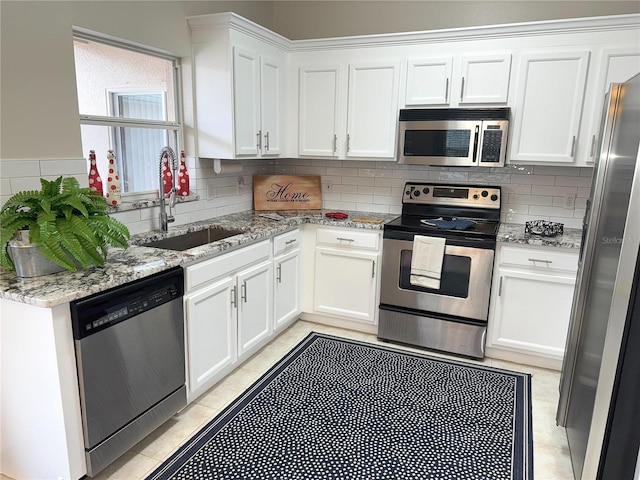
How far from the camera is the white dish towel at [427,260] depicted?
3.12 metres

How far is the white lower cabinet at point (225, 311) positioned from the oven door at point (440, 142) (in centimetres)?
130

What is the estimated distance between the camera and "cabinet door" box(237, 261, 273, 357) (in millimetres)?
2857

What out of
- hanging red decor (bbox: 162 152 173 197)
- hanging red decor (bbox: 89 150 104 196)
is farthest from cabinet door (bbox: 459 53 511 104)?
hanging red decor (bbox: 89 150 104 196)

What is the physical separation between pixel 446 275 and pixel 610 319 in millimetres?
1548

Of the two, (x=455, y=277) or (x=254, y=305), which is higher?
(x=455, y=277)

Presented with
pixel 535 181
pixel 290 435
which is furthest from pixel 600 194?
pixel 290 435

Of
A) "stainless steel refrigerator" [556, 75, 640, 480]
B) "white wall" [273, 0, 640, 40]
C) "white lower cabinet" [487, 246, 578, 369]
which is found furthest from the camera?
"white wall" [273, 0, 640, 40]

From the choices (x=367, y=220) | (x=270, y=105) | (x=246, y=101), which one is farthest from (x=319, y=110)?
(x=367, y=220)

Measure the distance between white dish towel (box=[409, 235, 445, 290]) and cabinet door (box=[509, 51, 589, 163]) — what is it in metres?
0.87

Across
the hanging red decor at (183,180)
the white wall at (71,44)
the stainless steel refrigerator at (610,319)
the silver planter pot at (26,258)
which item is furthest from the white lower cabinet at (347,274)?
the silver planter pot at (26,258)

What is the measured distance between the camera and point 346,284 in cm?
354

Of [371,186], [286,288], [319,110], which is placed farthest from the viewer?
[371,186]

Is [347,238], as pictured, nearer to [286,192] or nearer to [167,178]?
[286,192]

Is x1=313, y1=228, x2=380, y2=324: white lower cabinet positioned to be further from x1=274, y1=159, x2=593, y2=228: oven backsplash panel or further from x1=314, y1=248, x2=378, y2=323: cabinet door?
x1=274, y1=159, x2=593, y2=228: oven backsplash panel
